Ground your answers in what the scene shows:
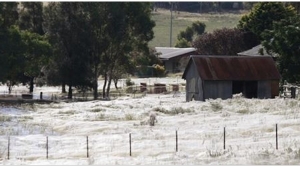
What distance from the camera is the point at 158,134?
114ft

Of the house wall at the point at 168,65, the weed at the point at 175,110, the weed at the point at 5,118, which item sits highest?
the house wall at the point at 168,65

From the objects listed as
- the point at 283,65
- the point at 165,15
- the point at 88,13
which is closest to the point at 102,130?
the point at 283,65

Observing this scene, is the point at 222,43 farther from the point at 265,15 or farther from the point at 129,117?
the point at 129,117

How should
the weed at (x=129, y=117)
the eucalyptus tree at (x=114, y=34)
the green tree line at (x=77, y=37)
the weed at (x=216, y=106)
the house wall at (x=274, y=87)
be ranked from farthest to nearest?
the eucalyptus tree at (x=114, y=34) → the green tree line at (x=77, y=37) → the house wall at (x=274, y=87) → the weed at (x=216, y=106) → the weed at (x=129, y=117)

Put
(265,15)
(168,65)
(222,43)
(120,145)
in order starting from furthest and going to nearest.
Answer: (168,65), (222,43), (265,15), (120,145)

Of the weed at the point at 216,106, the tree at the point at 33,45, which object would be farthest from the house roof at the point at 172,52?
the weed at the point at 216,106

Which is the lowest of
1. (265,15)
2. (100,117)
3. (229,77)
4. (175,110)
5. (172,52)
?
(100,117)

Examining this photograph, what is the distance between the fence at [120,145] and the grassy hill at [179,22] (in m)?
106

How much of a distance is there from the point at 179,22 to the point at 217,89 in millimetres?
110805

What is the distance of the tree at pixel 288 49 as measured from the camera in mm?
55844

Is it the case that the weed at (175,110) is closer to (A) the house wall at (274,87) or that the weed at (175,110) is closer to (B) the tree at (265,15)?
(A) the house wall at (274,87)

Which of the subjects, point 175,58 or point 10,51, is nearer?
point 10,51

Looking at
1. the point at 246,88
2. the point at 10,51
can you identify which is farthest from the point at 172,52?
the point at 246,88

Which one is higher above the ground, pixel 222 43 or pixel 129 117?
pixel 222 43
